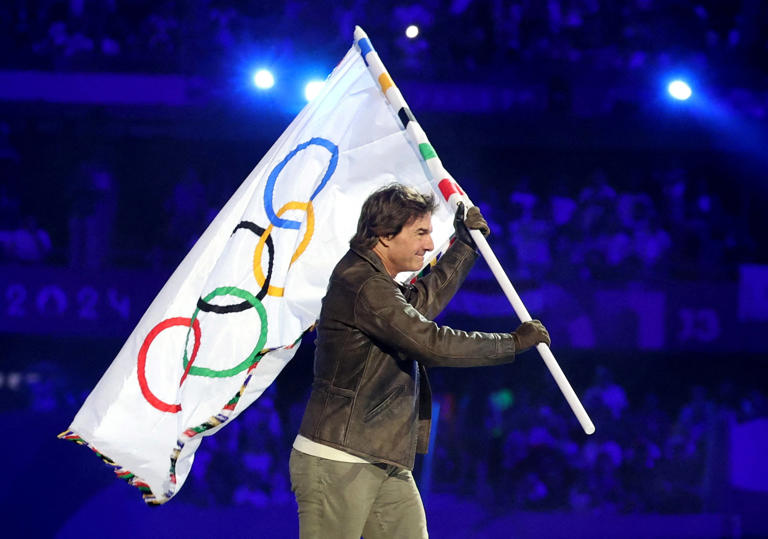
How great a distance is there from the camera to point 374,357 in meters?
2.78

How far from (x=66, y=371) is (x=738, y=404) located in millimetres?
7196

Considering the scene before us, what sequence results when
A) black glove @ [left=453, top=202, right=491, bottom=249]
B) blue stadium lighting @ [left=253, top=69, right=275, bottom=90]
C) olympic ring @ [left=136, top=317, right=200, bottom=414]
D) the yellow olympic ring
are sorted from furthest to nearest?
blue stadium lighting @ [left=253, top=69, right=275, bottom=90] < the yellow olympic ring < olympic ring @ [left=136, top=317, right=200, bottom=414] < black glove @ [left=453, top=202, right=491, bottom=249]

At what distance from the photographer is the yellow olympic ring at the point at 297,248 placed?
3369mm

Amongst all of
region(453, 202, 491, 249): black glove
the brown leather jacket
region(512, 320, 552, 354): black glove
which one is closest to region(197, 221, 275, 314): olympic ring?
the brown leather jacket

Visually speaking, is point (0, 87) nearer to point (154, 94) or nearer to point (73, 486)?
point (154, 94)

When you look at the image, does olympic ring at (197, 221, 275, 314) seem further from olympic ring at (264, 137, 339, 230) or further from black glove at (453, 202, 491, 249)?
black glove at (453, 202, 491, 249)

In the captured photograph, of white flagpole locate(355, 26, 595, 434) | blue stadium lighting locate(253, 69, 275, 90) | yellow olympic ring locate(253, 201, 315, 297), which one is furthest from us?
blue stadium lighting locate(253, 69, 275, 90)

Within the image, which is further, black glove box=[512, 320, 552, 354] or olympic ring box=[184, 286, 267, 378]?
olympic ring box=[184, 286, 267, 378]

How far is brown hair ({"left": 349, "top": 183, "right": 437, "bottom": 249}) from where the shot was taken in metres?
2.85

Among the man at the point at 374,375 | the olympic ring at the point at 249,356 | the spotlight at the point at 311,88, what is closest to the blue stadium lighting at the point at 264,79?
the spotlight at the point at 311,88

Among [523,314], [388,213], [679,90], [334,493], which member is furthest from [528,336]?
[679,90]

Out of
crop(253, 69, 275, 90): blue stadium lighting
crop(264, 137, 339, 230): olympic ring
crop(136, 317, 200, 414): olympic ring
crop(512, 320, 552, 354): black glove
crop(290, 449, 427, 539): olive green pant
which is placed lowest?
crop(290, 449, 427, 539): olive green pant

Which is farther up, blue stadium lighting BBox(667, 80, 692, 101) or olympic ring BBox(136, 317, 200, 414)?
blue stadium lighting BBox(667, 80, 692, 101)

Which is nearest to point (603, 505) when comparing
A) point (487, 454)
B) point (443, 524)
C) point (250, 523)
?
point (487, 454)
